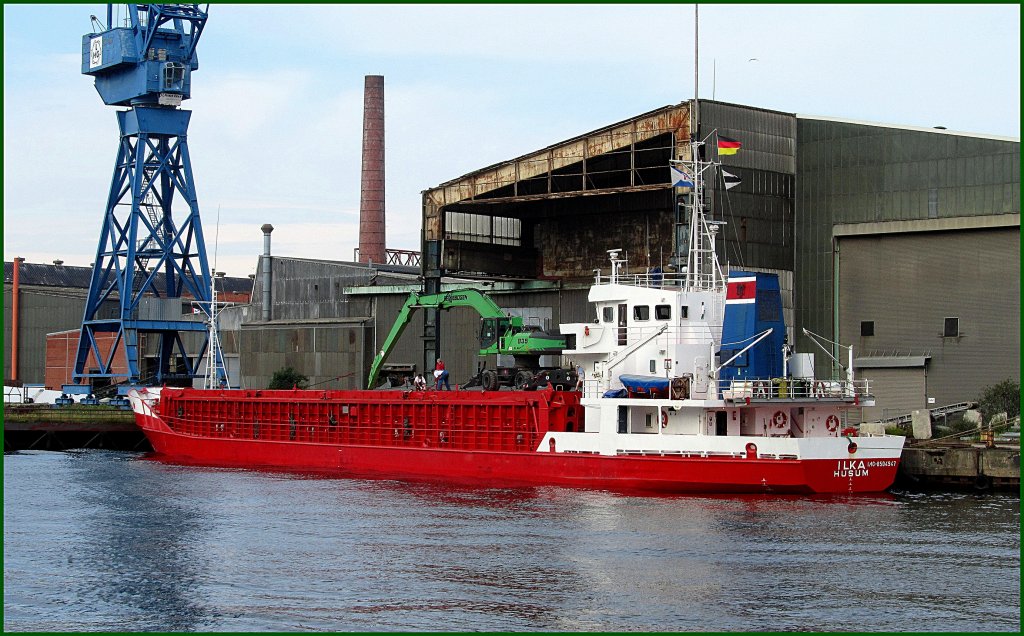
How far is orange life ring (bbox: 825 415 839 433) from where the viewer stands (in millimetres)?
34656

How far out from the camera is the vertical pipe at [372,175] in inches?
3125

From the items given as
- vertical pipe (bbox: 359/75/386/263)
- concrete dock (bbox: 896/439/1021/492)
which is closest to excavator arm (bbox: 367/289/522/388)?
concrete dock (bbox: 896/439/1021/492)

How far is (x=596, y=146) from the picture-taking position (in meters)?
48.7

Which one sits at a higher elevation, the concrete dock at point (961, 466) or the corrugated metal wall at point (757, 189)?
the corrugated metal wall at point (757, 189)

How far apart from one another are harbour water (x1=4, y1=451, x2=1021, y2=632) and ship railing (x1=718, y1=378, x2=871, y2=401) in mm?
2755

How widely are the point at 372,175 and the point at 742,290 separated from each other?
48.9 m

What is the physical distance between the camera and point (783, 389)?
108ft

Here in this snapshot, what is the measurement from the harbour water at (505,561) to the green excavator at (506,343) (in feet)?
23.6

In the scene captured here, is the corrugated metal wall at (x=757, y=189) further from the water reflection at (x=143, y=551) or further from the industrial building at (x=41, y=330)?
the industrial building at (x=41, y=330)

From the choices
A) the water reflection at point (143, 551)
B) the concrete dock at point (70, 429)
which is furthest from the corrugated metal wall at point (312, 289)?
the water reflection at point (143, 551)

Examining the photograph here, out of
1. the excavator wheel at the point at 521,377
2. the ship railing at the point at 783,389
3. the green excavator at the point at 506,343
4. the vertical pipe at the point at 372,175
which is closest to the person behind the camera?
the ship railing at the point at 783,389

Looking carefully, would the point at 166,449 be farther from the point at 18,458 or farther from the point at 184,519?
the point at 184,519

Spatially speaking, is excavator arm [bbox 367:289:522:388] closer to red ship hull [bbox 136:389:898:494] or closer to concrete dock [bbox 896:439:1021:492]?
red ship hull [bbox 136:389:898:494]

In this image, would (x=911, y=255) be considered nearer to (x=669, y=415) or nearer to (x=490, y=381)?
(x=669, y=415)
